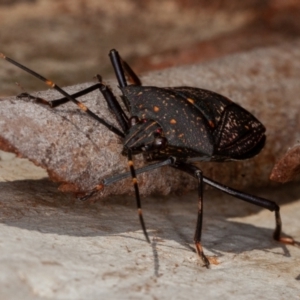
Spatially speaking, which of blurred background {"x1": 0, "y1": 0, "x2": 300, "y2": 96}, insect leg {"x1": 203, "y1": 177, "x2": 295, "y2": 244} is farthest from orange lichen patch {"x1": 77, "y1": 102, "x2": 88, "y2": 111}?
blurred background {"x1": 0, "y1": 0, "x2": 300, "y2": 96}

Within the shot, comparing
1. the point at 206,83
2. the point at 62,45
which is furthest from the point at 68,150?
the point at 62,45

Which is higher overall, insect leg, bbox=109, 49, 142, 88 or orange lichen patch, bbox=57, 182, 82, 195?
insect leg, bbox=109, 49, 142, 88

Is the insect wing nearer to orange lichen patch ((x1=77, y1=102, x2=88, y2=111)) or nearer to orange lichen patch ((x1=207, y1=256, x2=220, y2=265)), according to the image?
orange lichen patch ((x1=77, y1=102, x2=88, y2=111))

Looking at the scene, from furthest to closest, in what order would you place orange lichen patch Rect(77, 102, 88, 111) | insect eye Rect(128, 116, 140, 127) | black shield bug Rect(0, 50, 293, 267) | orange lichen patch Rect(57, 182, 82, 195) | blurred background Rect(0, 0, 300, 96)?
blurred background Rect(0, 0, 300, 96)
insect eye Rect(128, 116, 140, 127)
black shield bug Rect(0, 50, 293, 267)
orange lichen patch Rect(77, 102, 88, 111)
orange lichen patch Rect(57, 182, 82, 195)

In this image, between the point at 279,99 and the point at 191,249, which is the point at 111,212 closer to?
the point at 191,249

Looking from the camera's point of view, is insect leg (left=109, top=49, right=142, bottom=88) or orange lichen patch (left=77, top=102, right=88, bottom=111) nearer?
orange lichen patch (left=77, top=102, right=88, bottom=111)
